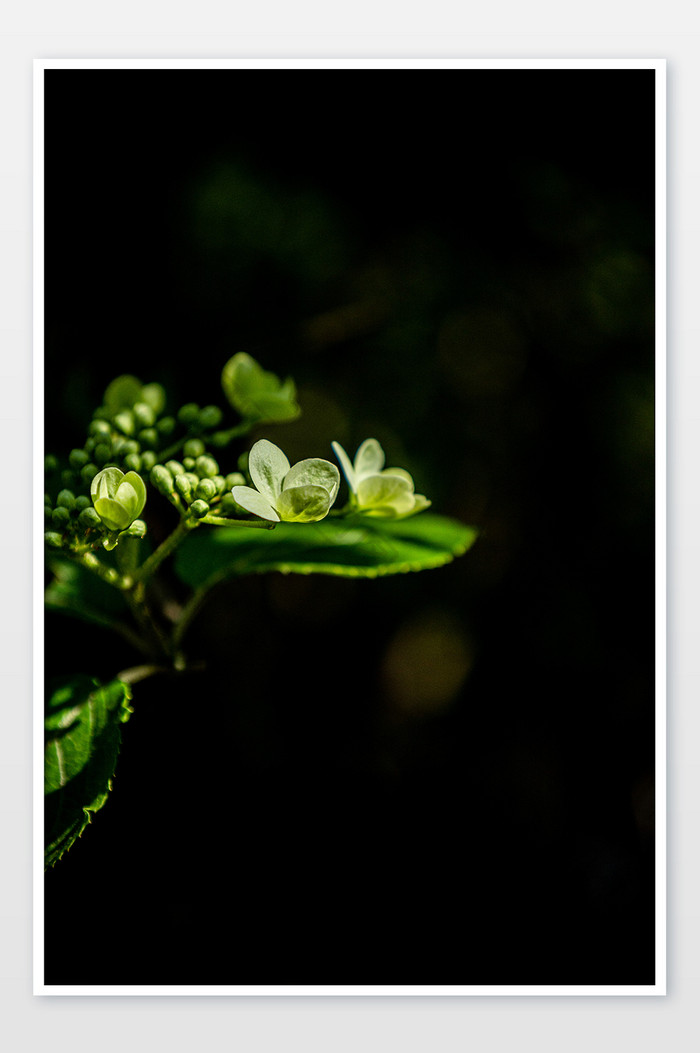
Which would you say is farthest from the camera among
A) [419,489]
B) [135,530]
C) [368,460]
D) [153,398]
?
[419,489]

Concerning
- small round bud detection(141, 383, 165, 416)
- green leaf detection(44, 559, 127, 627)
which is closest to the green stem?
green leaf detection(44, 559, 127, 627)

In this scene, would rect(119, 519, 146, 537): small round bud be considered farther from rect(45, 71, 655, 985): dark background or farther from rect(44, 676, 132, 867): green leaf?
rect(45, 71, 655, 985): dark background

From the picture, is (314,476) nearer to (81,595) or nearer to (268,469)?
(268,469)

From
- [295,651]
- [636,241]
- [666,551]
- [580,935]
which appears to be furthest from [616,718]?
[636,241]

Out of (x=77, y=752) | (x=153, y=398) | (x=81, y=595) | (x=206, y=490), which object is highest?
(x=153, y=398)

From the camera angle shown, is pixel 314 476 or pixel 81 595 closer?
pixel 314 476

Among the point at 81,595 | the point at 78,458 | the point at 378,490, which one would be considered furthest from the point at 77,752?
the point at 378,490

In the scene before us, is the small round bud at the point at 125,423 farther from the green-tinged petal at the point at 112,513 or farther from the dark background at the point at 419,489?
the dark background at the point at 419,489
